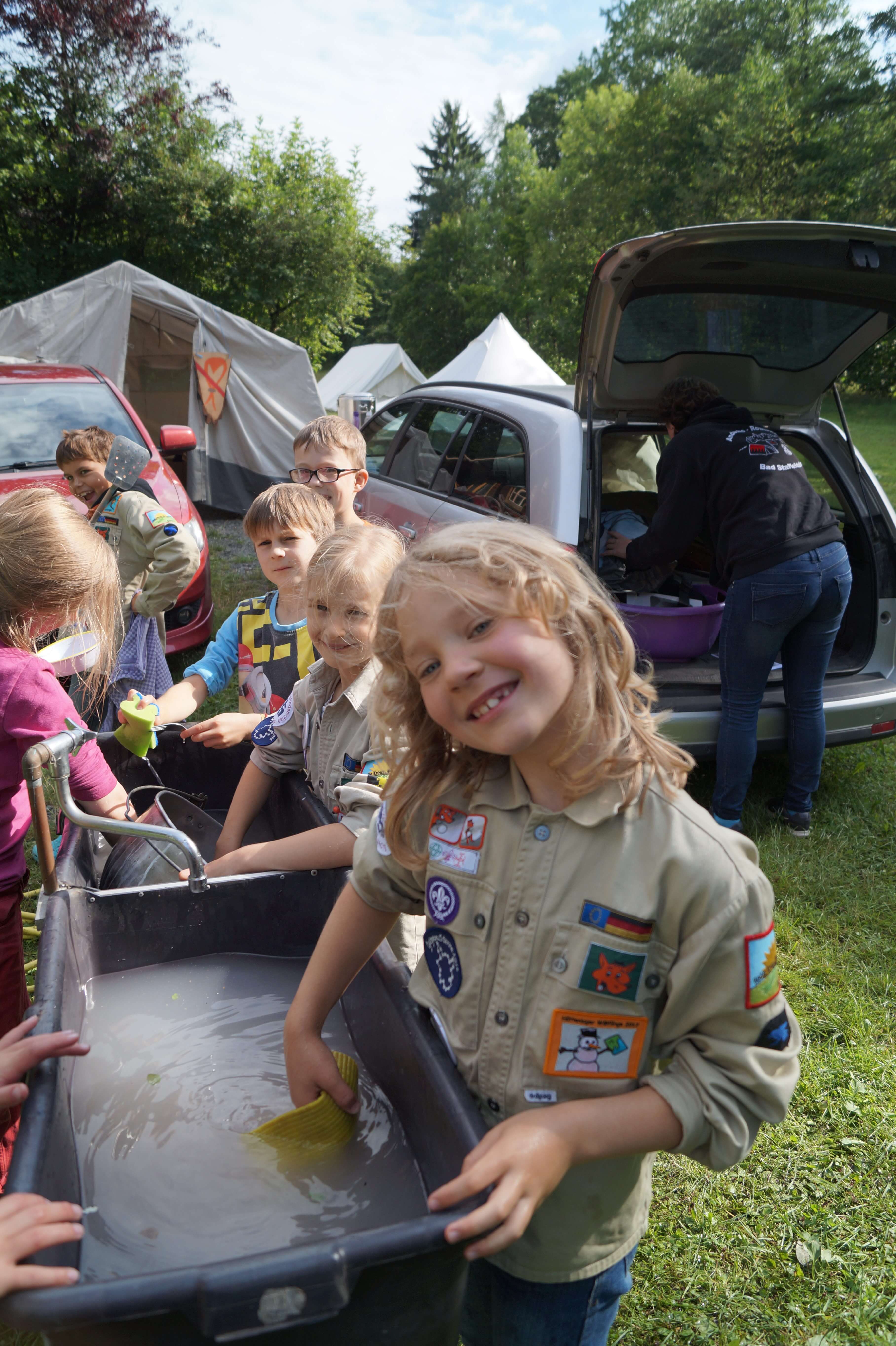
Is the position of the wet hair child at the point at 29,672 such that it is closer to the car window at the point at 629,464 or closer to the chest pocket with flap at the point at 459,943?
the chest pocket with flap at the point at 459,943

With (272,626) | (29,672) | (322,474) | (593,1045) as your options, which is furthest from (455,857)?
(322,474)

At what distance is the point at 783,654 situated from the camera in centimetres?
354

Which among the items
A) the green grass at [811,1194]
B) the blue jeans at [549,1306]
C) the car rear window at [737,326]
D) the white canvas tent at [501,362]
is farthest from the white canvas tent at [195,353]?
the blue jeans at [549,1306]

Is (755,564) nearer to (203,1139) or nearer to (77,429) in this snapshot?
(203,1139)

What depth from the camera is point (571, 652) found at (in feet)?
3.53

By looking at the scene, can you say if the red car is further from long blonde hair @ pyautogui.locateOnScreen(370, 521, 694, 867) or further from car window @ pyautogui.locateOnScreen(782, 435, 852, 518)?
long blonde hair @ pyautogui.locateOnScreen(370, 521, 694, 867)

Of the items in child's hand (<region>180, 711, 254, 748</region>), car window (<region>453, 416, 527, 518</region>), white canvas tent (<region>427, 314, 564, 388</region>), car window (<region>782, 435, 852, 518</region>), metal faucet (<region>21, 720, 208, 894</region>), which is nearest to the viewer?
metal faucet (<region>21, 720, 208, 894</region>)

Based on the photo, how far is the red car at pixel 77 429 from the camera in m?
4.95

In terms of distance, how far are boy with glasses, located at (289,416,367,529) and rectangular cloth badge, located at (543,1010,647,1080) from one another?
2.48 meters

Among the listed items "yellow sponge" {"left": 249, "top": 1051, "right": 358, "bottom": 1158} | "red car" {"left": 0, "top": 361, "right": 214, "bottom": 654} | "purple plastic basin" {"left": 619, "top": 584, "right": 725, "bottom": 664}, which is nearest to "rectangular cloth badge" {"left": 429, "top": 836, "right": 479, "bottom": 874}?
"yellow sponge" {"left": 249, "top": 1051, "right": 358, "bottom": 1158}

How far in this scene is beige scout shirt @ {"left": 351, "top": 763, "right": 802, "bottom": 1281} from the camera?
966 mm

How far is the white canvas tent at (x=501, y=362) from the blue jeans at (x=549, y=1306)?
11472 mm

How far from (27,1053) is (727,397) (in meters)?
3.85

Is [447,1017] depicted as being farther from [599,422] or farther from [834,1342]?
[599,422]
